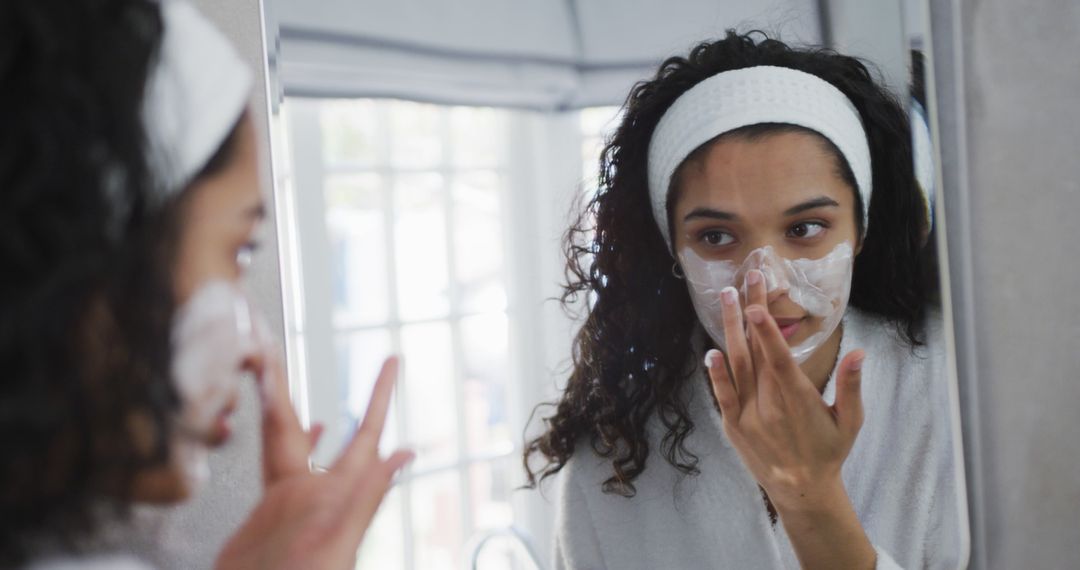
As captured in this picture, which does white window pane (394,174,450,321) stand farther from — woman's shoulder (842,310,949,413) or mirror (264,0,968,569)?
woman's shoulder (842,310,949,413)

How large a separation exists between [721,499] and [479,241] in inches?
11.2

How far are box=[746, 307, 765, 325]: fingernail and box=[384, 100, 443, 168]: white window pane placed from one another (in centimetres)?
26

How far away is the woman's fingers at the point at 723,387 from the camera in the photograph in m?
0.65

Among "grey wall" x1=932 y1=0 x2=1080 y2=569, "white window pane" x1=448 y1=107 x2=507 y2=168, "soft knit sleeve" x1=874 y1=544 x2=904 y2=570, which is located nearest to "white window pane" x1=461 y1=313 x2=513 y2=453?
"white window pane" x1=448 y1=107 x2=507 y2=168

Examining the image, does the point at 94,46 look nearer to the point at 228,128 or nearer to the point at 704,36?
the point at 228,128

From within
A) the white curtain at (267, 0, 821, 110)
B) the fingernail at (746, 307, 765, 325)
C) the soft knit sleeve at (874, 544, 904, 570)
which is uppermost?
the white curtain at (267, 0, 821, 110)

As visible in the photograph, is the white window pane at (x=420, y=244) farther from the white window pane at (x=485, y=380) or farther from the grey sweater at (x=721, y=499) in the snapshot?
the grey sweater at (x=721, y=499)

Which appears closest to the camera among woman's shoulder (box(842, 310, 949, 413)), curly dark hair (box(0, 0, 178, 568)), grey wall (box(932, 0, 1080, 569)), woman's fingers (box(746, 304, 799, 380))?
curly dark hair (box(0, 0, 178, 568))

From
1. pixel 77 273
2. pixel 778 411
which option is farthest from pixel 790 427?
pixel 77 273

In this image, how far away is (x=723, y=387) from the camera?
656 mm

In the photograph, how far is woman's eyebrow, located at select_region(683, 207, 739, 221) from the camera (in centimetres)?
65

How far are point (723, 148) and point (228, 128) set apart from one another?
365 millimetres

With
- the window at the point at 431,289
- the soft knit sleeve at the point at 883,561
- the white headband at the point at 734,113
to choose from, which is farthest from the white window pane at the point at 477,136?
the soft knit sleeve at the point at 883,561

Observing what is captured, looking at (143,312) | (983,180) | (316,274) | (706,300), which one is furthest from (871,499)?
(143,312)
